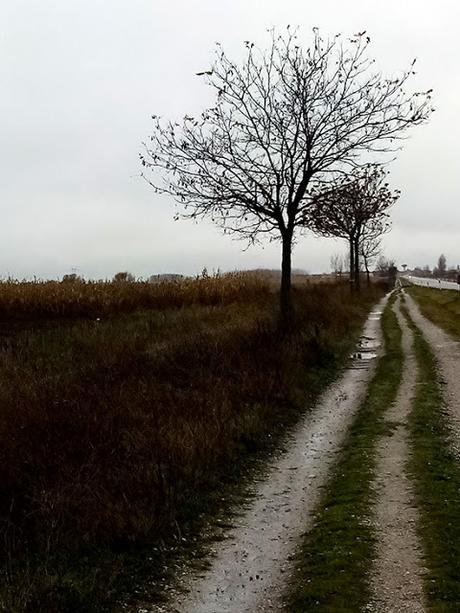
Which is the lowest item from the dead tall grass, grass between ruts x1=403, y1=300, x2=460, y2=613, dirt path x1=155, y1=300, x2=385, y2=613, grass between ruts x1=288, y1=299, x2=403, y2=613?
dirt path x1=155, y1=300, x2=385, y2=613

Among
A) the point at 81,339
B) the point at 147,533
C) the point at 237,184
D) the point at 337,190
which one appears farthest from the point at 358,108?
the point at 147,533

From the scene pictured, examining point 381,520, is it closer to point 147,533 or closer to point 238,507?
point 238,507

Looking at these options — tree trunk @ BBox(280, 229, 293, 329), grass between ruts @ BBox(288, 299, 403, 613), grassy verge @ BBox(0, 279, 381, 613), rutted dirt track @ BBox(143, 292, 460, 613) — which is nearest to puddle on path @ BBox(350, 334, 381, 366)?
grassy verge @ BBox(0, 279, 381, 613)

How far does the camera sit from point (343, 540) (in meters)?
4.95

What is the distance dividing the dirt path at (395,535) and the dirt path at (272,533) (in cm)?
71

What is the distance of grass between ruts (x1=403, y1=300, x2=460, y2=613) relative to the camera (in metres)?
4.14

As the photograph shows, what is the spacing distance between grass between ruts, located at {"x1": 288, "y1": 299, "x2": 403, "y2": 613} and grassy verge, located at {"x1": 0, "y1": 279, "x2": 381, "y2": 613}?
3.74 feet

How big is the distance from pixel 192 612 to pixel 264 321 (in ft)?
40.6

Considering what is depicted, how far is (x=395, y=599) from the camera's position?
13.2 ft

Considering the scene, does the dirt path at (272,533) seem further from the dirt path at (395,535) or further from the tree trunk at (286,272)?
the tree trunk at (286,272)

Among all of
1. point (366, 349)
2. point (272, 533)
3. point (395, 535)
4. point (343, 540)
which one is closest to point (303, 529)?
point (272, 533)

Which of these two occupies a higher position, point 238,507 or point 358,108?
point 358,108

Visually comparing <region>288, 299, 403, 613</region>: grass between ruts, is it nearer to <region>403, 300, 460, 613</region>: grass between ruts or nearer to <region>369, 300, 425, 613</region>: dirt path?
<region>369, 300, 425, 613</region>: dirt path

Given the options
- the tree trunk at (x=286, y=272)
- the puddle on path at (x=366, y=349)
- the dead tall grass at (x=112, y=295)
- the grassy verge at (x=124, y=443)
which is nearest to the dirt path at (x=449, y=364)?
the puddle on path at (x=366, y=349)
